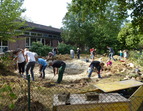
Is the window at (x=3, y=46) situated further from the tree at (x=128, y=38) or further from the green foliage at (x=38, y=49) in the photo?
the tree at (x=128, y=38)

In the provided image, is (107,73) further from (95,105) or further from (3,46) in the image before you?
(3,46)

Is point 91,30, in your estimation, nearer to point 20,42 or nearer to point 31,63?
point 20,42

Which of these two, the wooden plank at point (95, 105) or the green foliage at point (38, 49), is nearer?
the wooden plank at point (95, 105)

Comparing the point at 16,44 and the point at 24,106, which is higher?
the point at 16,44

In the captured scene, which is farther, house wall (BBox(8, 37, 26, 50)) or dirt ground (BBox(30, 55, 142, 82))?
house wall (BBox(8, 37, 26, 50))

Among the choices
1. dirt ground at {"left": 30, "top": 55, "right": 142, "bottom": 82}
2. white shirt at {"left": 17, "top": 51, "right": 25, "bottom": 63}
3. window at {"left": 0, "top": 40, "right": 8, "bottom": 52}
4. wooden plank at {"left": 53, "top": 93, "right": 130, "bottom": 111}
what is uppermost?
window at {"left": 0, "top": 40, "right": 8, "bottom": 52}

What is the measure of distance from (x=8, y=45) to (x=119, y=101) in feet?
59.0

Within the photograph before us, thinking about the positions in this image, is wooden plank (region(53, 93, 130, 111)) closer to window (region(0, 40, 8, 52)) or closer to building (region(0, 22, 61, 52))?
building (region(0, 22, 61, 52))

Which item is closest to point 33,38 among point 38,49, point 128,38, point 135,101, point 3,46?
point 38,49

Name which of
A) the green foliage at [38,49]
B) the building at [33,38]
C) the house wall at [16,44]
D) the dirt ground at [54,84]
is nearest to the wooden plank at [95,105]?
the dirt ground at [54,84]

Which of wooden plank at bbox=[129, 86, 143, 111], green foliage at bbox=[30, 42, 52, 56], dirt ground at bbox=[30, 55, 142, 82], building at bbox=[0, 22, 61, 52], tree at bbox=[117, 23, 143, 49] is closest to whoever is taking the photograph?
wooden plank at bbox=[129, 86, 143, 111]

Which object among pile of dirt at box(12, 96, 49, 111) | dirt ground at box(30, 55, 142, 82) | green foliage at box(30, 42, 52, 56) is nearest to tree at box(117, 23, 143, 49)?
dirt ground at box(30, 55, 142, 82)

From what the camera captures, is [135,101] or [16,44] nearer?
[135,101]

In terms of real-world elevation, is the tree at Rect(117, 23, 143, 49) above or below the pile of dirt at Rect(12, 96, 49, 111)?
above
